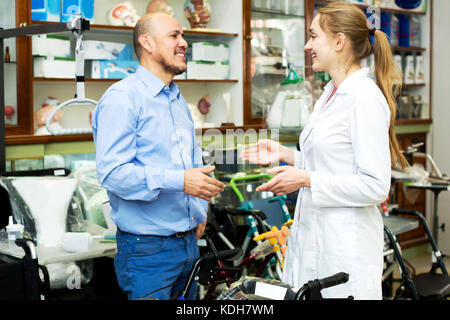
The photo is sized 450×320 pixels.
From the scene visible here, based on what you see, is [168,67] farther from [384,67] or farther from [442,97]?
[442,97]

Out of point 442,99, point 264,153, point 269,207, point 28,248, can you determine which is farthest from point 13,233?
point 442,99

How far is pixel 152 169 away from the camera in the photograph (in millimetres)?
1824

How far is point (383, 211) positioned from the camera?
3.60 m

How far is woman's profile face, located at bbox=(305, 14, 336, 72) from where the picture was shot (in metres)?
1.67

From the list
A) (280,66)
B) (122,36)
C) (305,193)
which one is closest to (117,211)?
(305,193)

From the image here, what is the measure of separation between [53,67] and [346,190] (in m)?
2.03

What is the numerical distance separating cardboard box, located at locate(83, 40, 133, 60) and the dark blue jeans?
159 cm

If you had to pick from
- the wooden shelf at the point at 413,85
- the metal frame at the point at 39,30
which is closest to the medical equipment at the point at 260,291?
the metal frame at the point at 39,30

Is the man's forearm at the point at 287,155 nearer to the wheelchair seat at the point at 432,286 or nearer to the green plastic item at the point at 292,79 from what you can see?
the wheelchair seat at the point at 432,286

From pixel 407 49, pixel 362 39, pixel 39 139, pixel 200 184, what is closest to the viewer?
pixel 362 39

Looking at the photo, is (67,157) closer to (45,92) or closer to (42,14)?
(45,92)

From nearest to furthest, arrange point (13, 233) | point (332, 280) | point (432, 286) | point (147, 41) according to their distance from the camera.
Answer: point (332, 280) < point (147, 41) < point (13, 233) < point (432, 286)

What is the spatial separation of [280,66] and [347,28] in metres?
2.49
